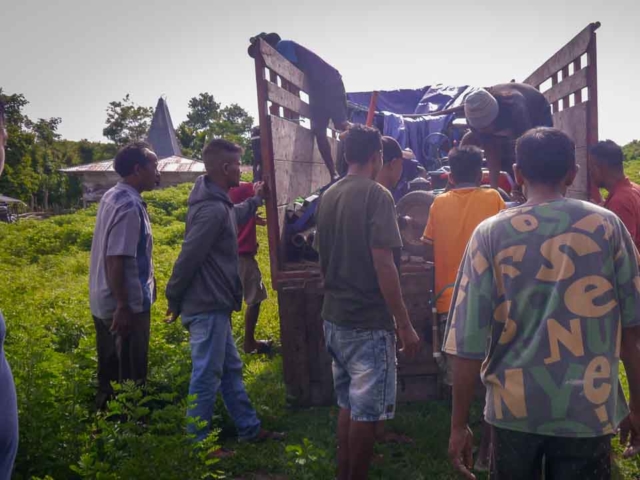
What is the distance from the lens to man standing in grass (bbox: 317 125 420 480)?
3086mm

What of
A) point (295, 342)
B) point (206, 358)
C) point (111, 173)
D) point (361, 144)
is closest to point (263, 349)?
point (295, 342)

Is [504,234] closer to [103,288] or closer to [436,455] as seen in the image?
[436,455]

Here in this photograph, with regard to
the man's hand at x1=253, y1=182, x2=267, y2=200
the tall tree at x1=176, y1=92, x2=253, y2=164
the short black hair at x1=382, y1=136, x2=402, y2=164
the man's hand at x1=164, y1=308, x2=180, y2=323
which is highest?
the tall tree at x1=176, y1=92, x2=253, y2=164

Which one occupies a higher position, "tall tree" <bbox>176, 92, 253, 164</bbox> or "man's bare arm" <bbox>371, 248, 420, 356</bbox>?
"tall tree" <bbox>176, 92, 253, 164</bbox>

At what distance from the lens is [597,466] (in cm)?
201

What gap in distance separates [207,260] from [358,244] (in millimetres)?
1176

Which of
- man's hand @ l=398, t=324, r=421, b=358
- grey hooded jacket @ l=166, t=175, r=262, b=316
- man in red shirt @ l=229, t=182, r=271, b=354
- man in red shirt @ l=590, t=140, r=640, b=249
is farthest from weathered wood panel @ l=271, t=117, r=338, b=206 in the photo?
man in red shirt @ l=590, t=140, r=640, b=249

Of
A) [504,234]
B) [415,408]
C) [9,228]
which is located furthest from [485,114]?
[9,228]

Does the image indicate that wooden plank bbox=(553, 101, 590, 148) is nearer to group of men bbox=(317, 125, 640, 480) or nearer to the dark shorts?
the dark shorts

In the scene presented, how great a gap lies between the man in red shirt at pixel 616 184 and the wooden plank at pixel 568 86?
1186 millimetres

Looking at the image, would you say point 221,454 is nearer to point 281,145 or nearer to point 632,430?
point 281,145

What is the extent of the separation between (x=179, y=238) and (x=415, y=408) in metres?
13.0

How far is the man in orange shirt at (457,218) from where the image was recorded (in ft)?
11.6

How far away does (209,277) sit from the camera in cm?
388
